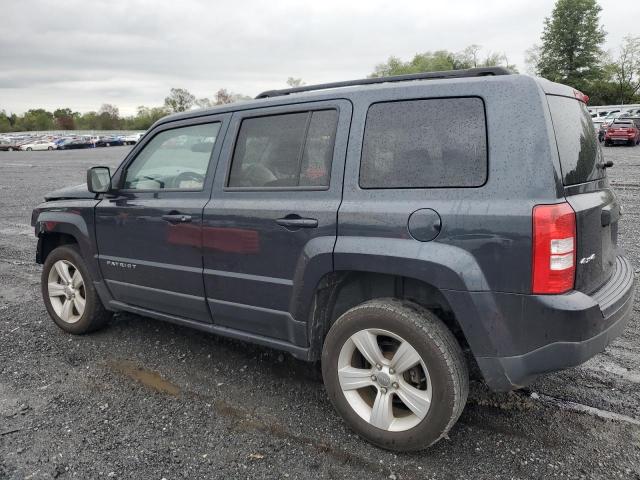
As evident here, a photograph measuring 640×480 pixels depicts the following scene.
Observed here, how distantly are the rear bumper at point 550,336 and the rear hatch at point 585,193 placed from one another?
0.45 ft

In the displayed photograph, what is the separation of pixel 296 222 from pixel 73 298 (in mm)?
2614

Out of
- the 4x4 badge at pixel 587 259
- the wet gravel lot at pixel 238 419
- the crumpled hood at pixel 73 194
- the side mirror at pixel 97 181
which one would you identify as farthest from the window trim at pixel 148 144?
the 4x4 badge at pixel 587 259

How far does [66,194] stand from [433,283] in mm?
3425

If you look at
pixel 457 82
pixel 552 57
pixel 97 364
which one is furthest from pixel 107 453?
pixel 552 57

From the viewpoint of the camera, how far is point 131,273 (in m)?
4.07

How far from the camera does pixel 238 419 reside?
128 inches

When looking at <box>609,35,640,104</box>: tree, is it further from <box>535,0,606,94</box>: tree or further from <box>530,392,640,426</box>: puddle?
<box>530,392,640,426</box>: puddle

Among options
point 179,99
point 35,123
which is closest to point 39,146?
point 179,99

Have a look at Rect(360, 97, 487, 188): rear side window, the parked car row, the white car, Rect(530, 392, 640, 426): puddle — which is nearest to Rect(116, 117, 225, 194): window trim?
Rect(360, 97, 487, 188): rear side window

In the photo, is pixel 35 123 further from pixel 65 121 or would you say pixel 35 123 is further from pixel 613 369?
pixel 613 369

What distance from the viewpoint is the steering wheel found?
3688 millimetres

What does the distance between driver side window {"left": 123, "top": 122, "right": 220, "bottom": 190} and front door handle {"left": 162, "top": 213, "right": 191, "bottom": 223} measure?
210mm

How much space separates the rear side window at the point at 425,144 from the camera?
8.67 feet

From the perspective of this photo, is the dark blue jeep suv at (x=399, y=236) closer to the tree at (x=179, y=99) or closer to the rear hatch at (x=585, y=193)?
the rear hatch at (x=585, y=193)
